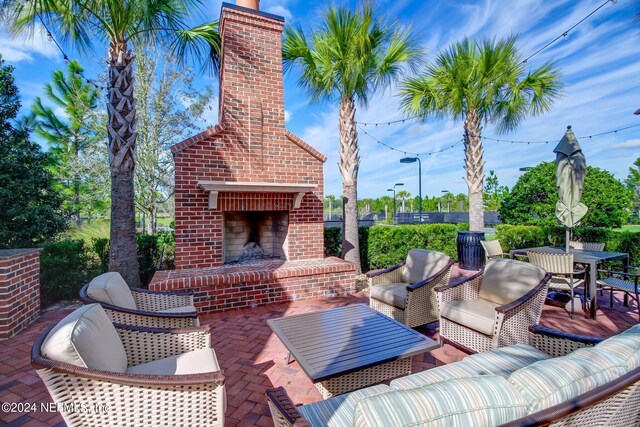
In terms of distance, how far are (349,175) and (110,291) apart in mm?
4826

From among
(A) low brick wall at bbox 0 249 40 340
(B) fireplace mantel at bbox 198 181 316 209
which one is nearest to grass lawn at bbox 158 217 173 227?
(A) low brick wall at bbox 0 249 40 340

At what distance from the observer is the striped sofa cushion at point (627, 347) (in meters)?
1.19

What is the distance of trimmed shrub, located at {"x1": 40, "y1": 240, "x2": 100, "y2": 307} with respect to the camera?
4.46 meters

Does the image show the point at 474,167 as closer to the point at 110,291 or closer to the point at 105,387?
the point at 110,291

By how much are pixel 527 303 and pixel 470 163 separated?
591 centimetres

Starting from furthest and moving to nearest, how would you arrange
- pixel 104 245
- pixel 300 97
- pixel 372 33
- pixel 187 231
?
pixel 300 97, pixel 372 33, pixel 104 245, pixel 187 231

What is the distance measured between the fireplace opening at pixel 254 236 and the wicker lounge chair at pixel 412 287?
7.41ft

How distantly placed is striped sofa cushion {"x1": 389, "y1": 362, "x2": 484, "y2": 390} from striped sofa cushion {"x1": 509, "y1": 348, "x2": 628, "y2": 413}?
49cm

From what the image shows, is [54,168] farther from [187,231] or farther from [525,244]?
[525,244]

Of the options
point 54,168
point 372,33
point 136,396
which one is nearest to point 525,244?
point 372,33

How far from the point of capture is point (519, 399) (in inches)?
37.6

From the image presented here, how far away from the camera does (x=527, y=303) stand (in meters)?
2.72

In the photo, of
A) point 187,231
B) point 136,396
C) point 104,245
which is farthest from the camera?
point 104,245

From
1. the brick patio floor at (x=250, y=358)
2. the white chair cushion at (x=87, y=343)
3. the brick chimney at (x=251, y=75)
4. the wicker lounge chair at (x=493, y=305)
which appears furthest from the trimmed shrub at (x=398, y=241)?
the white chair cushion at (x=87, y=343)
